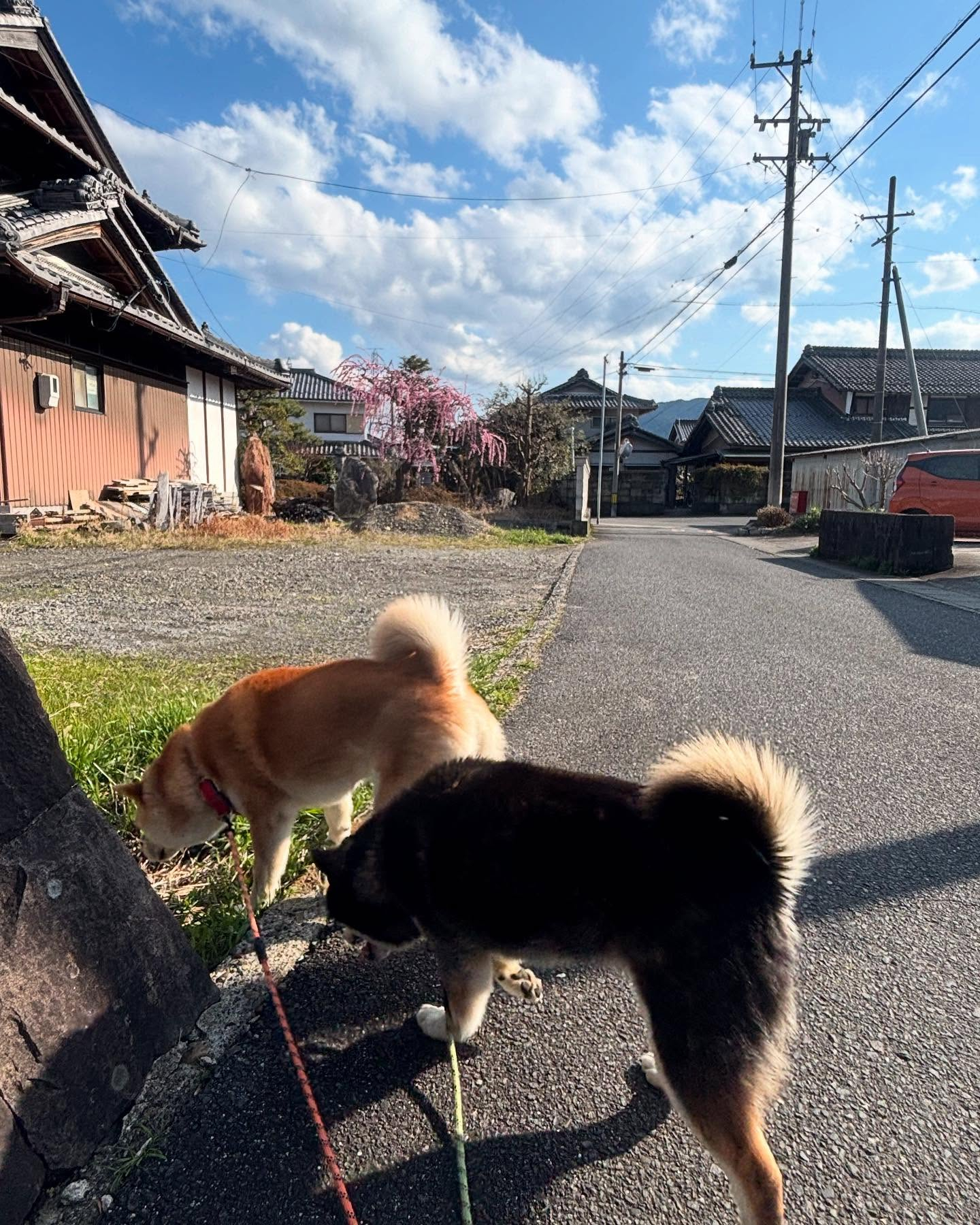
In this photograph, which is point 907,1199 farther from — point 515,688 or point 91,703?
point 91,703

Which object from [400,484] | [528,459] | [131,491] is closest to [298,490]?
[400,484]

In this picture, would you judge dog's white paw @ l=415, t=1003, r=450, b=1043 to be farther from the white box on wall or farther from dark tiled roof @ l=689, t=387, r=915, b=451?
dark tiled roof @ l=689, t=387, r=915, b=451

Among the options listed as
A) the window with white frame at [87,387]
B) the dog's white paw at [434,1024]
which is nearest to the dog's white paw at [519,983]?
the dog's white paw at [434,1024]

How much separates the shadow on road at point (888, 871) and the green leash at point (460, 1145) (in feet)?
4.40

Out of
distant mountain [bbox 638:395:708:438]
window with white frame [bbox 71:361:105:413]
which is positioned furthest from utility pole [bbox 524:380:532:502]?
distant mountain [bbox 638:395:708:438]

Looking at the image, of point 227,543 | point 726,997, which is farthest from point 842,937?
point 227,543

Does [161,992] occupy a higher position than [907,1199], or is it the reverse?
[161,992]

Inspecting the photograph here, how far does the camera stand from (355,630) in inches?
262

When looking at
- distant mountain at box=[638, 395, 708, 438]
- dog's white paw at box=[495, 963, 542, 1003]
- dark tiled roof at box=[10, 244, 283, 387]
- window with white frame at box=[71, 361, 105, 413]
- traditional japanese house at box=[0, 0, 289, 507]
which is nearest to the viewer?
dog's white paw at box=[495, 963, 542, 1003]

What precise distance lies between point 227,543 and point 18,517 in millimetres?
3367

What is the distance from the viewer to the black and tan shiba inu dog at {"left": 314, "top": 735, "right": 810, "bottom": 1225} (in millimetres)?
1458

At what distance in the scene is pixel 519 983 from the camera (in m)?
Result: 2.15

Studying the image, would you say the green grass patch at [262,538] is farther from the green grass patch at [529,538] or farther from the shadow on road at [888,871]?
the shadow on road at [888,871]

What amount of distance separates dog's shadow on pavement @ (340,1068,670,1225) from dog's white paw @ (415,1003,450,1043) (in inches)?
13.2
